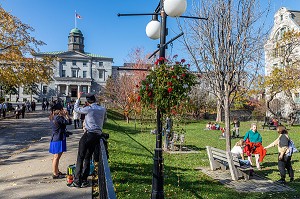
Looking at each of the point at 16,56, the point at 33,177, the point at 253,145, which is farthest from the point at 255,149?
the point at 16,56

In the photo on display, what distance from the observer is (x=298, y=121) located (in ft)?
130

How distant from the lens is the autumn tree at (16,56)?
784 inches

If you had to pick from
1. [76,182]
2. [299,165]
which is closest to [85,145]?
[76,182]

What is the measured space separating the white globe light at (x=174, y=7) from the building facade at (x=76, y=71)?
3261 inches

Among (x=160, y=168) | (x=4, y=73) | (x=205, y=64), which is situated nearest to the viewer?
(x=160, y=168)

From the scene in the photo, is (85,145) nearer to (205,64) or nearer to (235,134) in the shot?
(205,64)

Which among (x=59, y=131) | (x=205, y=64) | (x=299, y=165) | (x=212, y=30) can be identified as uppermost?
(x=212, y=30)

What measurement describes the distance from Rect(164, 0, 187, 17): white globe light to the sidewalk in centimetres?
376

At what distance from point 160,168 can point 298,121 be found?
40458 millimetres

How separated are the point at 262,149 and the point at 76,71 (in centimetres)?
8719

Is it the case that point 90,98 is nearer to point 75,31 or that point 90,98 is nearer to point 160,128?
point 160,128

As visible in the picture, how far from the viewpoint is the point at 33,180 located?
652 centimetres

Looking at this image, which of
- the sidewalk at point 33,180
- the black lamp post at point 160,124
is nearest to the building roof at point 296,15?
the sidewalk at point 33,180

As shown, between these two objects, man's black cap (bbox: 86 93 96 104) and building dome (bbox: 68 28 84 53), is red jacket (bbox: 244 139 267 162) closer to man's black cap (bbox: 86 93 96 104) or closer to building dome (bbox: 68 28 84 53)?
man's black cap (bbox: 86 93 96 104)
